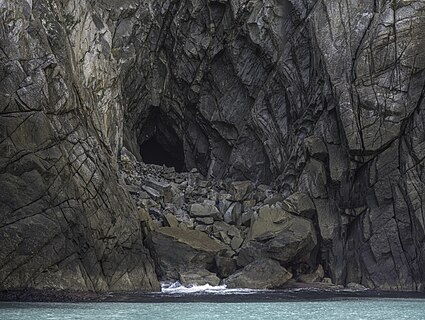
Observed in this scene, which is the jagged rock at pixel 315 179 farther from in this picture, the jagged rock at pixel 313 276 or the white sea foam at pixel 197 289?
the white sea foam at pixel 197 289

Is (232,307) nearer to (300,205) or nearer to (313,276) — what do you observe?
(313,276)

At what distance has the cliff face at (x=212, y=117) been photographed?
36438mm

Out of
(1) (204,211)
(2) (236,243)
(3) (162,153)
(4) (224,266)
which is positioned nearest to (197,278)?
(4) (224,266)

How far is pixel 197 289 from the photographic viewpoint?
40.9m

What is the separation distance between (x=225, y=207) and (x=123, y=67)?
15.3 metres

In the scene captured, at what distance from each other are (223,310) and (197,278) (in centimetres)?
1482

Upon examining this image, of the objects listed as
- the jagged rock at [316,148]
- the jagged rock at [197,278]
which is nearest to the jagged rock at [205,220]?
the jagged rock at [197,278]

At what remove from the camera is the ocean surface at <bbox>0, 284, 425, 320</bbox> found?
995 inches

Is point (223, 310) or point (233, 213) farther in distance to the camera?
point (233, 213)

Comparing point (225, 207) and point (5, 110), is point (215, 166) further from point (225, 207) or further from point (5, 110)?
point (5, 110)

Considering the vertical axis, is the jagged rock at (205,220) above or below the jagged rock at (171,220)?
above

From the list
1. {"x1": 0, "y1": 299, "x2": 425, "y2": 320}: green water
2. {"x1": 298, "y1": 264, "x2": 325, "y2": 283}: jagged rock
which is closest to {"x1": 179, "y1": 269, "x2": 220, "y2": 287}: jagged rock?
{"x1": 298, "y1": 264, "x2": 325, "y2": 283}: jagged rock

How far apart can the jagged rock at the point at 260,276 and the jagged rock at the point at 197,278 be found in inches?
37.4

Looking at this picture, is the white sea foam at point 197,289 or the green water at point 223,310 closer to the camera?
the green water at point 223,310
